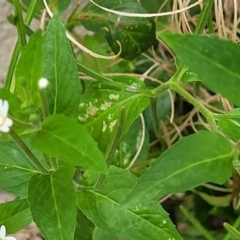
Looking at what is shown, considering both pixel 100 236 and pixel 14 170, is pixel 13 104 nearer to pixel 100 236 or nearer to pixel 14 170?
pixel 14 170

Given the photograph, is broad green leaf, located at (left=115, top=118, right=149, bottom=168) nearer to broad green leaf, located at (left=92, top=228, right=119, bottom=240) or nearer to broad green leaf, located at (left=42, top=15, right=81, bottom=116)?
broad green leaf, located at (left=92, top=228, right=119, bottom=240)

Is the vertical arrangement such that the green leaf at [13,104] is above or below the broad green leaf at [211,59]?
below

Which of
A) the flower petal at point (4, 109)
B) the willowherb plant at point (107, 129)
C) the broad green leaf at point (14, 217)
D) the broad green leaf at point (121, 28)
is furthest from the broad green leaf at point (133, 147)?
the flower petal at point (4, 109)

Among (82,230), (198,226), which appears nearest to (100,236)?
(82,230)

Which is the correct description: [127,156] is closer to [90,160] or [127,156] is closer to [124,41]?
[124,41]

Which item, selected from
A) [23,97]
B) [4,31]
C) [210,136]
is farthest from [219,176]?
[4,31]

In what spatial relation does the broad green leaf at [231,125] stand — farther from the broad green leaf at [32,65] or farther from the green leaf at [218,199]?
the green leaf at [218,199]
